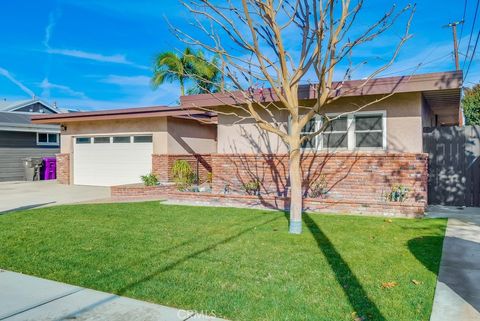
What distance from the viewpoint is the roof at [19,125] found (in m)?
20.2

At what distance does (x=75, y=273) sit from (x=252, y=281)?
2.20 m

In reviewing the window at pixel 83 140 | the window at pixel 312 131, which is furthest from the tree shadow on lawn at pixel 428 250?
the window at pixel 83 140

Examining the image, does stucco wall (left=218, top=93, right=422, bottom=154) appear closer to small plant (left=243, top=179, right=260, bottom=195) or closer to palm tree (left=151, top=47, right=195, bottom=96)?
small plant (left=243, top=179, right=260, bottom=195)

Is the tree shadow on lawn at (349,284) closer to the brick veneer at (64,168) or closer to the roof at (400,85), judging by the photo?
the roof at (400,85)

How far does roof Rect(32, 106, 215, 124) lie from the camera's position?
15.3 meters

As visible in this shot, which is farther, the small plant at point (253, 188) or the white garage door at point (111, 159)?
the white garage door at point (111, 159)

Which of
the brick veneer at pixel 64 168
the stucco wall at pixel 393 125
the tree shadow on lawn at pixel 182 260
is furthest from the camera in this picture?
the brick veneer at pixel 64 168

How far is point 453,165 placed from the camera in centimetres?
1085

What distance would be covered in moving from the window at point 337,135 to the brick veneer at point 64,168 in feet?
41.0

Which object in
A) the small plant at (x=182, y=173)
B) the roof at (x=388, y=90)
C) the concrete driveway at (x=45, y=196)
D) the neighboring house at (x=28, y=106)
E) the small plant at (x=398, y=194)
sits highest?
the neighboring house at (x=28, y=106)

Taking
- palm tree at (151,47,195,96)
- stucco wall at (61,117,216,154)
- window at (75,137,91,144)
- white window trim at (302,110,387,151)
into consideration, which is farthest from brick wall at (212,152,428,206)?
palm tree at (151,47,195,96)

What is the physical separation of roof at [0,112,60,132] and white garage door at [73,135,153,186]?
160 inches

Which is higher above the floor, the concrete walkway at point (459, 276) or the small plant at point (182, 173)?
the small plant at point (182, 173)

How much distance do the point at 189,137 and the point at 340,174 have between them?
8.41m
